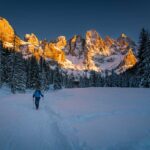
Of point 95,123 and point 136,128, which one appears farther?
point 95,123

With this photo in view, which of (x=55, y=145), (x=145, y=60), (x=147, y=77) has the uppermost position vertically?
(x=145, y=60)

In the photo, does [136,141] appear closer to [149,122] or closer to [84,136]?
[84,136]

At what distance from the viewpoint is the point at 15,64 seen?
44156mm

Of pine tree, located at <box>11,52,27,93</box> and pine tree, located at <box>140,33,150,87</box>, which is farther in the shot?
pine tree, located at <box>11,52,27,93</box>

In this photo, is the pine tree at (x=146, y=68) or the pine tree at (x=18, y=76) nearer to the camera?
the pine tree at (x=146, y=68)

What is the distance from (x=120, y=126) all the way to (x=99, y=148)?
2569 millimetres

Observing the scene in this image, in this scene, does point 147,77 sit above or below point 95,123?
above

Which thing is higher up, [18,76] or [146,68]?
[146,68]

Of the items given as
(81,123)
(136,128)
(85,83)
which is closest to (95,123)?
(81,123)

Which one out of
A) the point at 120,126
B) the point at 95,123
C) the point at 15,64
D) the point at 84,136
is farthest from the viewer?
the point at 15,64

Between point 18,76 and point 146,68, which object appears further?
point 18,76

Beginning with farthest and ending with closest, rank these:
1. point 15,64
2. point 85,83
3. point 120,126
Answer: point 85,83 < point 15,64 < point 120,126

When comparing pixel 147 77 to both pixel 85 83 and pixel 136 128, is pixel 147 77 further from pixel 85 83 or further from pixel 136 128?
pixel 85 83

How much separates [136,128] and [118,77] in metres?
87.8
